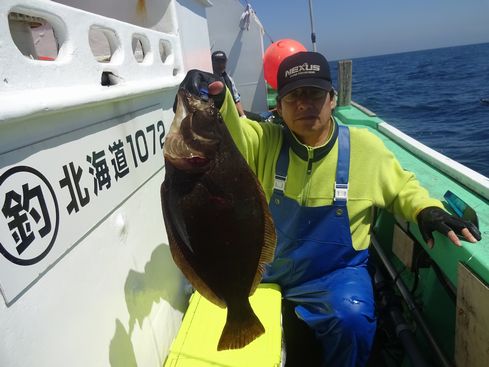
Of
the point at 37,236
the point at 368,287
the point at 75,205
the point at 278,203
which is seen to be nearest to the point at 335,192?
the point at 278,203

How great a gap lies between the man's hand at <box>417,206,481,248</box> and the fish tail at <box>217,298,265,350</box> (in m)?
1.23

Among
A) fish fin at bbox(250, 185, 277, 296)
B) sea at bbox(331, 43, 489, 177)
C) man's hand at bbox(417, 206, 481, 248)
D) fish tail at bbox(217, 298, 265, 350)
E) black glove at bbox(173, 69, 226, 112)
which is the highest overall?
black glove at bbox(173, 69, 226, 112)

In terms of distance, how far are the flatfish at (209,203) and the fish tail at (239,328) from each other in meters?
0.11

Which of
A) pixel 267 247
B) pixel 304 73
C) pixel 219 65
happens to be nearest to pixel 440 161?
pixel 304 73

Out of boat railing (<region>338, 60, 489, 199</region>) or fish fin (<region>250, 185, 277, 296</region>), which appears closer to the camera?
fish fin (<region>250, 185, 277, 296</region>)

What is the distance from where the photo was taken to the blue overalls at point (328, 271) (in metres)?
2.14

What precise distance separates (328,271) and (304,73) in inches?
54.0

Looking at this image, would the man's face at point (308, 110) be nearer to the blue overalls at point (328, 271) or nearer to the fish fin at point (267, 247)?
the blue overalls at point (328, 271)

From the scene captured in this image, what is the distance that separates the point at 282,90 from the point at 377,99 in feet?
61.5

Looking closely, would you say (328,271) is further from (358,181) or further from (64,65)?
(64,65)

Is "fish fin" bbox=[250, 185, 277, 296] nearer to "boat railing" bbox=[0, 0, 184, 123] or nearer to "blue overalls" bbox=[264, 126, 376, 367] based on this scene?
"blue overalls" bbox=[264, 126, 376, 367]

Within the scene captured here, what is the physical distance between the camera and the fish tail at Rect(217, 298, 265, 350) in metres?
1.65

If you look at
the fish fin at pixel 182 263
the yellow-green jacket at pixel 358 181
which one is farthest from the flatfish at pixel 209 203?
the yellow-green jacket at pixel 358 181

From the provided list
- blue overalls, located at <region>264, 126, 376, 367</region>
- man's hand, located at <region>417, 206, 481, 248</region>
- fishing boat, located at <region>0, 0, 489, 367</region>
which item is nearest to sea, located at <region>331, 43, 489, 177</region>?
fishing boat, located at <region>0, 0, 489, 367</region>
